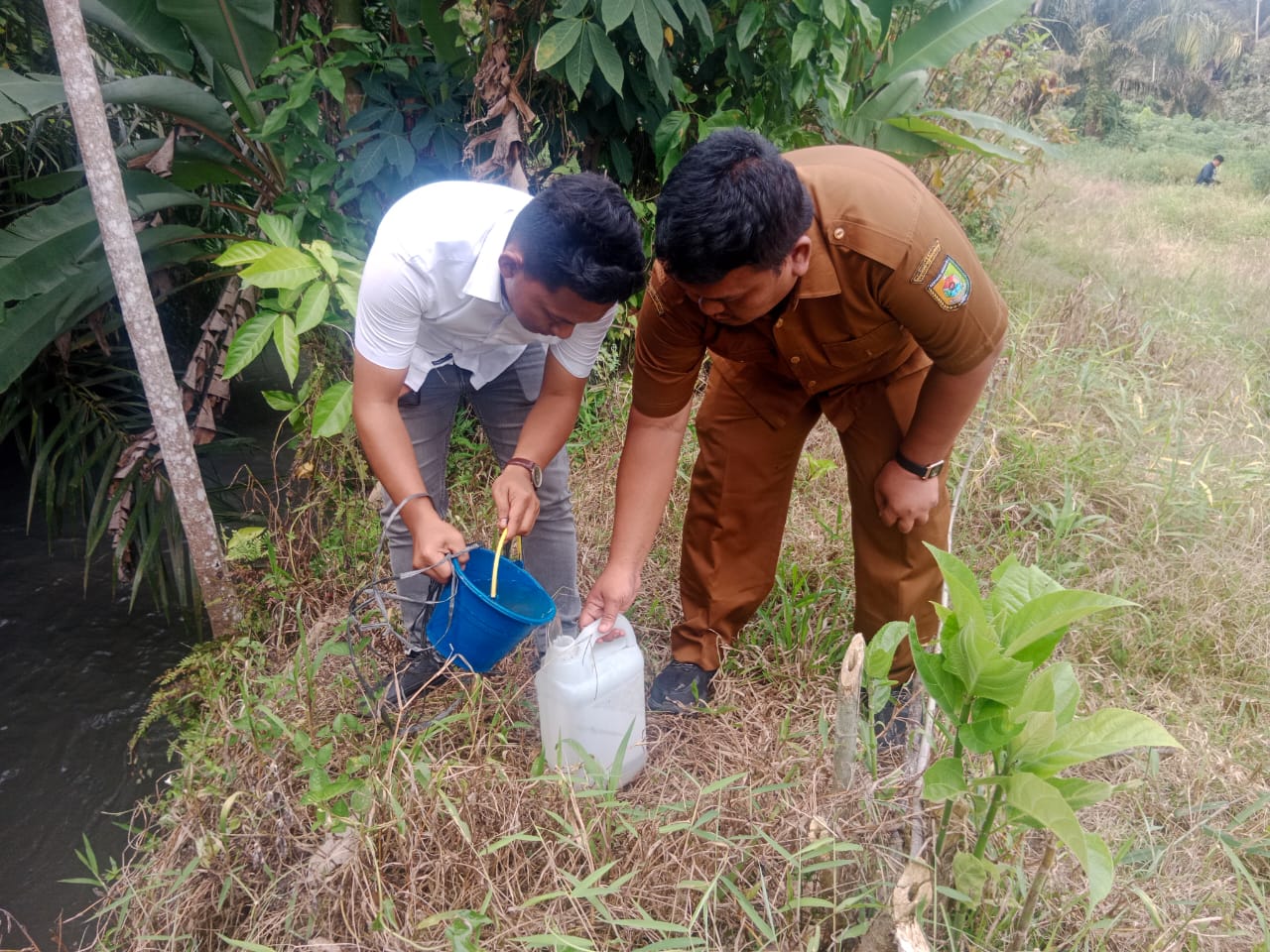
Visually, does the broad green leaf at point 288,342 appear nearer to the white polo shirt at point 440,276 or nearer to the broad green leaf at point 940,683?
the white polo shirt at point 440,276

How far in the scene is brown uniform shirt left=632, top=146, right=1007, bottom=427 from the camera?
1.45 meters

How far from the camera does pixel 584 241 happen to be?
143 centimetres

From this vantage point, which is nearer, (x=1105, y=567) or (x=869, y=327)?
(x=869, y=327)

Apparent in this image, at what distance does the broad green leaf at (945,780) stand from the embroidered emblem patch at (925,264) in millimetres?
790

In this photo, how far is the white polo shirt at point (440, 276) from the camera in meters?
1.60

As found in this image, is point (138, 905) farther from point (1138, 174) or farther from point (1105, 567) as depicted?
point (1138, 174)

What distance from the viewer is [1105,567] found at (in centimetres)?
267

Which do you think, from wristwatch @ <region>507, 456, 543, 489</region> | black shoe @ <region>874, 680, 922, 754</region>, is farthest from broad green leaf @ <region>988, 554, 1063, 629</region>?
wristwatch @ <region>507, 456, 543, 489</region>

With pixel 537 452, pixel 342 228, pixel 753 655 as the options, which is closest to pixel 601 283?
pixel 537 452

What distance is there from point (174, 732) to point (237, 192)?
83.0 inches

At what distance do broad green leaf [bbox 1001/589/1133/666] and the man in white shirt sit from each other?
0.83 metres

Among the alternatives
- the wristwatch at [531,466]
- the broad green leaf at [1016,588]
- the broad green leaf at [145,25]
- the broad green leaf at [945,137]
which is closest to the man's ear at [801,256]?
the broad green leaf at [1016,588]

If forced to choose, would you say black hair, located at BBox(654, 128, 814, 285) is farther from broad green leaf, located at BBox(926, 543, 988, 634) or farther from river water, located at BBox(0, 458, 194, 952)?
river water, located at BBox(0, 458, 194, 952)

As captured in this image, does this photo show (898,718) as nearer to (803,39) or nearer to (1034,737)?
(1034,737)
